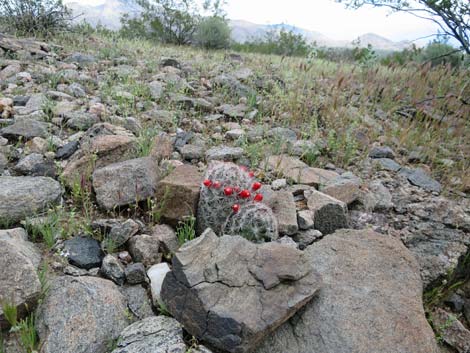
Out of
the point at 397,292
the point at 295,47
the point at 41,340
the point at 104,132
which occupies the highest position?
the point at 295,47

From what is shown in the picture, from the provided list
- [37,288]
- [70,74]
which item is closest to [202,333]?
[37,288]

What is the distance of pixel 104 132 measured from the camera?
3854 millimetres

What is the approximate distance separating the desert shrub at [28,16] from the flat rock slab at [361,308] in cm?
875

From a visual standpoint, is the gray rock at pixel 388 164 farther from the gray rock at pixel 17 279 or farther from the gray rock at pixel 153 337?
the gray rock at pixel 17 279

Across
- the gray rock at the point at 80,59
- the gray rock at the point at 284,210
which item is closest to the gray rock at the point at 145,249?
the gray rock at the point at 284,210

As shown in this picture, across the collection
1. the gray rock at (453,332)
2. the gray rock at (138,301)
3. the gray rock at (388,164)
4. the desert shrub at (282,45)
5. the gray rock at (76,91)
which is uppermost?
the desert shrub at (282,45)

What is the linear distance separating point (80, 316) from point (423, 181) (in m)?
3.91

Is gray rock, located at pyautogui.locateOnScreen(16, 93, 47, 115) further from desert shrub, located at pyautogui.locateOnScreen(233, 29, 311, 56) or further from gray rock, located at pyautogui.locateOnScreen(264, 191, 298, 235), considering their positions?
desert shrub, located at pyautogui.locateOnScreen(233, 29, 311, 56)

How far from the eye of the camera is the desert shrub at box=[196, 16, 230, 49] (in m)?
12.2

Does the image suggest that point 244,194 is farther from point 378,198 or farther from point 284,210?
point 378,198

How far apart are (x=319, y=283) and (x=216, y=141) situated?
2.67m

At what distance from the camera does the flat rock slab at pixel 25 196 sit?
106 inches

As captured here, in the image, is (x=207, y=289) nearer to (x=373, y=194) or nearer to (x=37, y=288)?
(x=37, y=288)

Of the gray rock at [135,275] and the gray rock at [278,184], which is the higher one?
the gray rock at [278,184]
